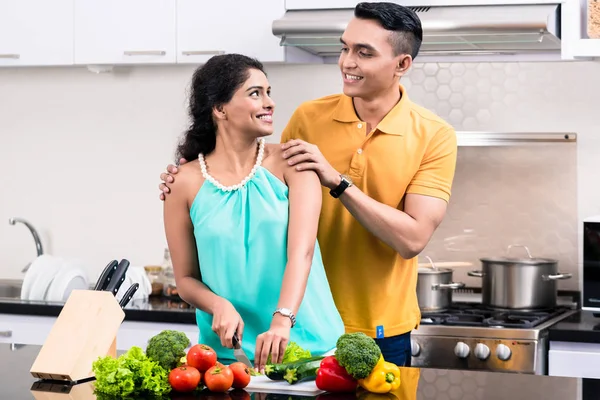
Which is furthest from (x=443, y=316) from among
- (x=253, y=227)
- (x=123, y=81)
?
A: (x=123, y=81)

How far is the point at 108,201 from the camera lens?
4.08m

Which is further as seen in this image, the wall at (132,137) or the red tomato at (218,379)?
the wall at (132,137)

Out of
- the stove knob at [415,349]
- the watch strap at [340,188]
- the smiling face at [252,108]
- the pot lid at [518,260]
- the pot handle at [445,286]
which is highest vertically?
the smiling face at [252,108]

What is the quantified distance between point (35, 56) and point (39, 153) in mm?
562

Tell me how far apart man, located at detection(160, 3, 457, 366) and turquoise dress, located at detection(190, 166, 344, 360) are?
13.2 inches

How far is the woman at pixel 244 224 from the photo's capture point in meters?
2.01

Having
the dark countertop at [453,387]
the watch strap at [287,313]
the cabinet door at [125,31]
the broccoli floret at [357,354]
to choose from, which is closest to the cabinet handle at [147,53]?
the cabinet door at [125,31]

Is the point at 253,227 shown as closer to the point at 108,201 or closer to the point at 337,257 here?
Answer: the point at 337,257

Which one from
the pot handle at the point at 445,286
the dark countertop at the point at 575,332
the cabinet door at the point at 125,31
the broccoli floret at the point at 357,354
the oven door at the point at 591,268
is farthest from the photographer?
the cabinet door at the point at 125,31

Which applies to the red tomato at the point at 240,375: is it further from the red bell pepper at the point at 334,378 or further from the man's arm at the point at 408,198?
the man's arm at the point at 408,198

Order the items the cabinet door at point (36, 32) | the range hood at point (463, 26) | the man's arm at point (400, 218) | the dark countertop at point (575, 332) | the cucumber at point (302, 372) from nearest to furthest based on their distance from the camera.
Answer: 1. the cucumber at point (302, 372)
2. the man's arm at point (400, 218)
3. the dark countertop at point (575, 332)
4. the range hood at point (463, 26)
5. the cabinet door at point (36, 32)

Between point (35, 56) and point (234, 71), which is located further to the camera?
point (35, 56)

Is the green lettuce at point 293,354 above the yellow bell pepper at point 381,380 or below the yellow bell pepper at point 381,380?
above

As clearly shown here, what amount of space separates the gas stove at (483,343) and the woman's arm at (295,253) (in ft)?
3.95
